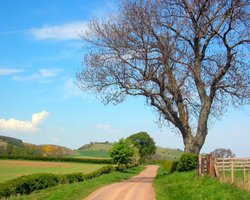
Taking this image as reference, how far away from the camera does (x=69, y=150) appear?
460 ft

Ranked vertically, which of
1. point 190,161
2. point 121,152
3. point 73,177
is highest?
point 121,152

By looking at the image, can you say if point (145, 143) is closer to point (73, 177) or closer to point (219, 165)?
point (73, 177)

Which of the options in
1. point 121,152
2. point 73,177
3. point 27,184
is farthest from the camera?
point 121,152

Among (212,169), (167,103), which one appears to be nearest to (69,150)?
(167,103)

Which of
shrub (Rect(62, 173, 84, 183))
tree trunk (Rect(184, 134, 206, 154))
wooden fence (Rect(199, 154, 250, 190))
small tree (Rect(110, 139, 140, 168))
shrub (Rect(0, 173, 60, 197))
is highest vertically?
small tree (Rect(110, 139, 140, 168))

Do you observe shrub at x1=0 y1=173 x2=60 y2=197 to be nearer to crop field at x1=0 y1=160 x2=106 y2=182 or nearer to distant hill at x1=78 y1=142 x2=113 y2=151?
crop field at x1=0 y1=160 x2=106 y2=182

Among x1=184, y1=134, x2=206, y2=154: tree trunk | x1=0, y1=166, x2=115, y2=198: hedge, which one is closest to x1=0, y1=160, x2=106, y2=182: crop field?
x1=0, y1=166, x2=115, y2=198: hedge

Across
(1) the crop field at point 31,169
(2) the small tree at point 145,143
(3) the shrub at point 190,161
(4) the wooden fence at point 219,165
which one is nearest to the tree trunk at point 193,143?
(3) the shrub at point 190,161

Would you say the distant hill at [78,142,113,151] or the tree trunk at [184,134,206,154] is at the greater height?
the distant hill at [78,142,113,151]

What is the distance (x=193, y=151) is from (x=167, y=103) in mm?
4413

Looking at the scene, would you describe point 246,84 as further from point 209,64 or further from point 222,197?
point 222,197

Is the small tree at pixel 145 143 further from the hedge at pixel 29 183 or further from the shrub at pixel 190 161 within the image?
the shrub at pixel 190 161

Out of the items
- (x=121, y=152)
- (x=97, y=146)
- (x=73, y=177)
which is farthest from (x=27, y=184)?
(x=97, y=146)

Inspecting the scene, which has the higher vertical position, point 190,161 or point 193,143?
point 193,143
